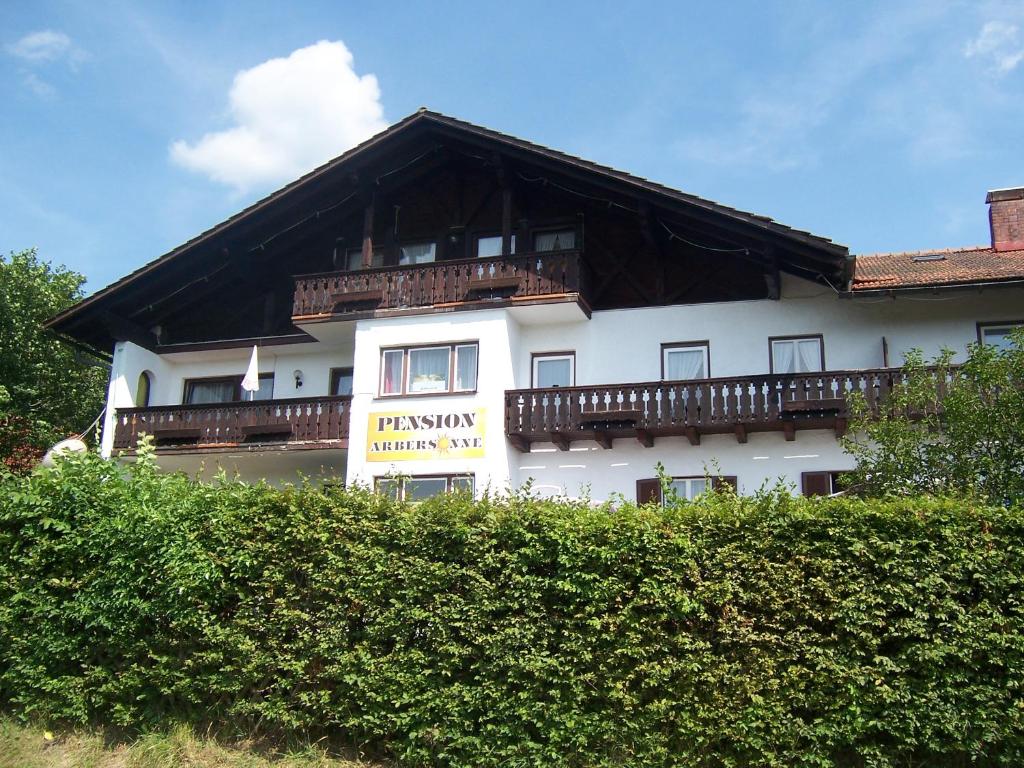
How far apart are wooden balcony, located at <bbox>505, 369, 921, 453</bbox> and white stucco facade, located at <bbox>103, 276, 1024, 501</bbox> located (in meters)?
0.38

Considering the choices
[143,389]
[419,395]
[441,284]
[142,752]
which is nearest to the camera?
[142,752]

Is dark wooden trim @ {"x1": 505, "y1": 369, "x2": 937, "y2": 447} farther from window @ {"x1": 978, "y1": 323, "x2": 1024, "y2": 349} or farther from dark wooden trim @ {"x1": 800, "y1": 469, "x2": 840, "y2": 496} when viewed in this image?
window @ {"x1": 978, "y1": 323, "x2": 1024, "y2": 349}

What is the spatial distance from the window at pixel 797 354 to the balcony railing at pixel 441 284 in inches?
165

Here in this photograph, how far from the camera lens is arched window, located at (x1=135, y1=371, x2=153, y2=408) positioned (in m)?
26.5

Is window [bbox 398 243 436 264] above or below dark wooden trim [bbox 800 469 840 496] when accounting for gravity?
above

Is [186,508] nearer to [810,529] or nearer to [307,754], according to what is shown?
[307,754]

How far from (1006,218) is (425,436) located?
13558 mm

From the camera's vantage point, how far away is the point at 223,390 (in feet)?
88.4

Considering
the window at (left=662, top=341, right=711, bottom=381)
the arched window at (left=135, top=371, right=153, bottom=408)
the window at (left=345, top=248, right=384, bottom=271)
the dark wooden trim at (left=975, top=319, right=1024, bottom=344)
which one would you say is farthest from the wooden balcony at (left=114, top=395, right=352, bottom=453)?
the dark wooden trim at (left=975, top=319, right=1024, bottom=344)

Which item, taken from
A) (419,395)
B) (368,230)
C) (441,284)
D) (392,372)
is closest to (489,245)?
(441,284)

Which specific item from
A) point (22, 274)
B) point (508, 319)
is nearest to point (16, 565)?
point (508, 319)

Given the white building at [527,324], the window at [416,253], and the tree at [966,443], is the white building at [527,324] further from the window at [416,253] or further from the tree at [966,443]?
the tree at [966,443]

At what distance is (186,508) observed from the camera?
1341cm

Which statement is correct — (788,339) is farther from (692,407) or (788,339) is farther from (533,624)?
(533,624)
